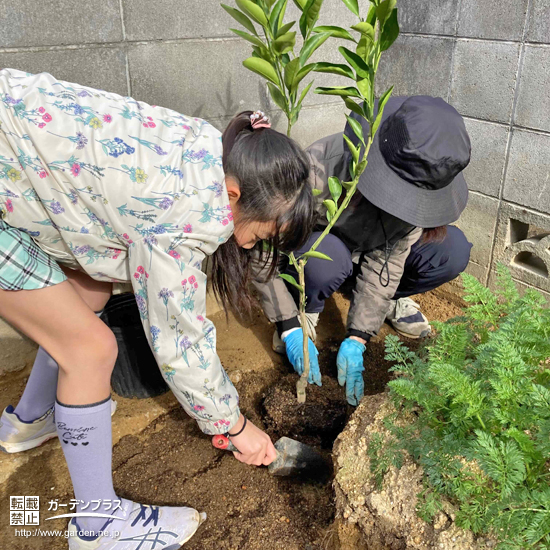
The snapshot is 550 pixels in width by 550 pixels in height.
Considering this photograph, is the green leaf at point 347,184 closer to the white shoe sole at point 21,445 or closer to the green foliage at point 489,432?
the green foliage at point 489,432

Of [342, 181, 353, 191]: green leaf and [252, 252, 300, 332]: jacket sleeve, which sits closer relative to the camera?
[342, 181, 353, 191]: green leaf

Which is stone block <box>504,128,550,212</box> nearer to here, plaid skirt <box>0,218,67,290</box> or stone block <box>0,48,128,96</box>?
stone block <box>0,48,128,96</box>

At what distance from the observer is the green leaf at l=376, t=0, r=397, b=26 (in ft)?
4.80

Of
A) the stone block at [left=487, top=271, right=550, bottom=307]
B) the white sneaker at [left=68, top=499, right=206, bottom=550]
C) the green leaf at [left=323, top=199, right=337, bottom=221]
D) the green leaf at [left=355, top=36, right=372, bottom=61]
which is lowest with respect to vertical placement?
the white sneaker at [left=68, top=499, right=206, bottom=550]

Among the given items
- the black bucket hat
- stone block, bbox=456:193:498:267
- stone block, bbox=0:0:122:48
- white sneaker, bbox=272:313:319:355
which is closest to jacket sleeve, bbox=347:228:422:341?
white sneaker, bbox=272:313:319:355

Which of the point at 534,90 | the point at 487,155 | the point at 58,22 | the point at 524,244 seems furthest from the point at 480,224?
the point at 58,22

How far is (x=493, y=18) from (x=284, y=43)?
1.30m

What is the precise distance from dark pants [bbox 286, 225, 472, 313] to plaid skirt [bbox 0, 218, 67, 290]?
1087 mm

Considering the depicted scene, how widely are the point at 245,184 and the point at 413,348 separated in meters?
1.55

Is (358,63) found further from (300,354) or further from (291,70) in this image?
(300,354)

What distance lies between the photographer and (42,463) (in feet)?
6.52

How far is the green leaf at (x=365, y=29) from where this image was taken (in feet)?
4.82

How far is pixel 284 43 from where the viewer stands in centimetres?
166

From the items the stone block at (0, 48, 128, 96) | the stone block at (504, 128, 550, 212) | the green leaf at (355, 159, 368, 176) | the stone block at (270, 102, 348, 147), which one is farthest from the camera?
the stone block at (270, 102, 348, 147)
